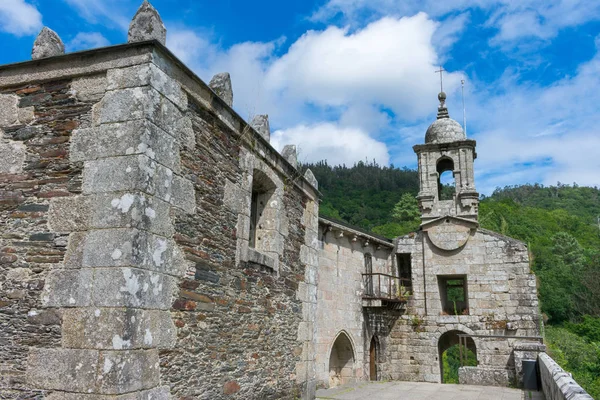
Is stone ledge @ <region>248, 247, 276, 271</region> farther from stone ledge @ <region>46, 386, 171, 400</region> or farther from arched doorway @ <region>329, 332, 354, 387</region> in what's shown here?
arched doorway @ <region>329, 332, 354, 387</region>

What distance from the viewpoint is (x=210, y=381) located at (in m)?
5.37

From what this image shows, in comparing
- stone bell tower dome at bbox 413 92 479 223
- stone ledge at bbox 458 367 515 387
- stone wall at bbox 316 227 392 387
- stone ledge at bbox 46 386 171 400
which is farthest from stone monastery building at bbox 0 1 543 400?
stone bell tower dome at bbox 413 92 479 223

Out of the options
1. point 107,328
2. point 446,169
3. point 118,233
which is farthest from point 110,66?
point 446,169

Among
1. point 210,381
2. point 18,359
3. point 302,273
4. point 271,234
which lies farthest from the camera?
point 302,273

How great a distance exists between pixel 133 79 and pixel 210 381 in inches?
131

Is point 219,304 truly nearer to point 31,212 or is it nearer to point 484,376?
point 31,212

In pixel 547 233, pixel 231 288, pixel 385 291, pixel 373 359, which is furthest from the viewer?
pixel 547 233

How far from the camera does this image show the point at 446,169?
59.6 ft

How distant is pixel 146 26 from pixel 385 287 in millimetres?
12926

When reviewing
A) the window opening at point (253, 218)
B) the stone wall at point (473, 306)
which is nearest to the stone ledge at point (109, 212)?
the window opening at point (253, 218)

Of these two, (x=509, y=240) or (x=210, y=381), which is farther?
(x=509, y=240)

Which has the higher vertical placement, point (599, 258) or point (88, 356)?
point (599, 258)

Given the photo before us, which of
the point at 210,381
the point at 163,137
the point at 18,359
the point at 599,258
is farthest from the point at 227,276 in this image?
the point at 599,258

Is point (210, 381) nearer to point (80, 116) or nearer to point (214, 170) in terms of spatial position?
point (214, 170)
